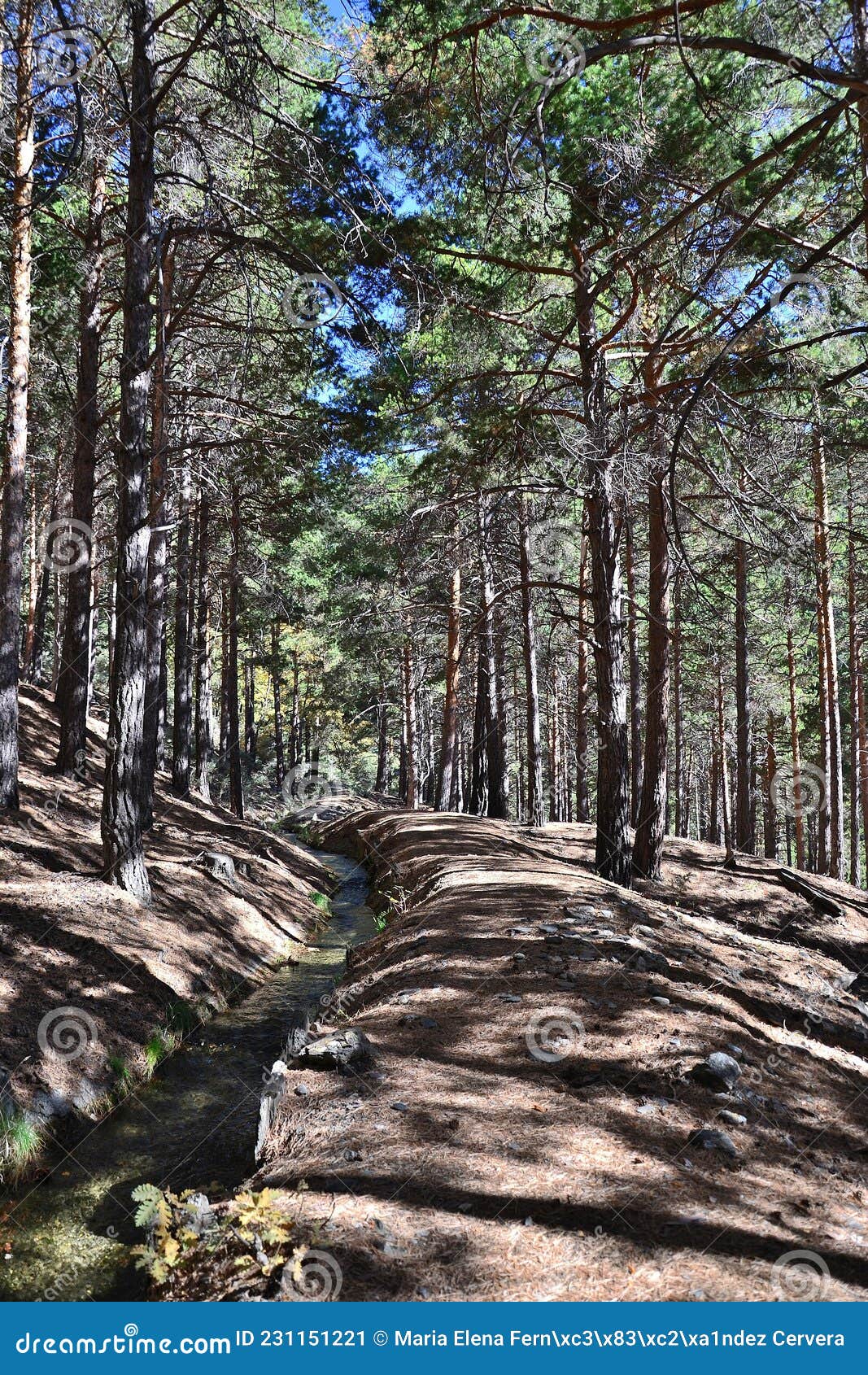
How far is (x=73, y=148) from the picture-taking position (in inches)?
263

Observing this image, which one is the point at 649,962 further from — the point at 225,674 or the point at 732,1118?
the point at 225,674

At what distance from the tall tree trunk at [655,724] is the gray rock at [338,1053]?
7.94m

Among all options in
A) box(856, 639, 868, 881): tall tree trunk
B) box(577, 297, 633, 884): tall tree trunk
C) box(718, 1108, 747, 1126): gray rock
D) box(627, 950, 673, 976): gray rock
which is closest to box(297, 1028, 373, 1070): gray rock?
box(718, 1108, 747, 1126): gray rock

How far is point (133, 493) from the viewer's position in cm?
809

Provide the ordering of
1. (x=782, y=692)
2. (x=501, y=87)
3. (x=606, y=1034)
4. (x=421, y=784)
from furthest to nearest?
(x=421, y=784)
(x=782, y=692)
(x=501, y=87)
(x=606, y=1034)

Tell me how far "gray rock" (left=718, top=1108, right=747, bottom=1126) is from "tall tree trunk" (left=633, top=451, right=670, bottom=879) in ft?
26.2

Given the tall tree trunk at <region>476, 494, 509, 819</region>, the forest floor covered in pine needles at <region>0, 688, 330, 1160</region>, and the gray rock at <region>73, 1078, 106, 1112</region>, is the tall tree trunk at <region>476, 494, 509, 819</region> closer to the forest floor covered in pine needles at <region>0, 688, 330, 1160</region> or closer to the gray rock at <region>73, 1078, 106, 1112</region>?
the forest floor covered in pine needles at <region>0, 688, 330, 1160</region>

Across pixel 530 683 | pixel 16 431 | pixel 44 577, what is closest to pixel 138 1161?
pixel 16 431

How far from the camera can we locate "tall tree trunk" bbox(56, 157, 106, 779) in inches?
456

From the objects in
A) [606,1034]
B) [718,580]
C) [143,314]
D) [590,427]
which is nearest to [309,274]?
[143,314]

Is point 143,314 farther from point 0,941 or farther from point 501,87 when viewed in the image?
point 0,941

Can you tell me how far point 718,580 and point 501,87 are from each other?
15761 millimetres

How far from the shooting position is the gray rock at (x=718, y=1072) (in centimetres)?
461
